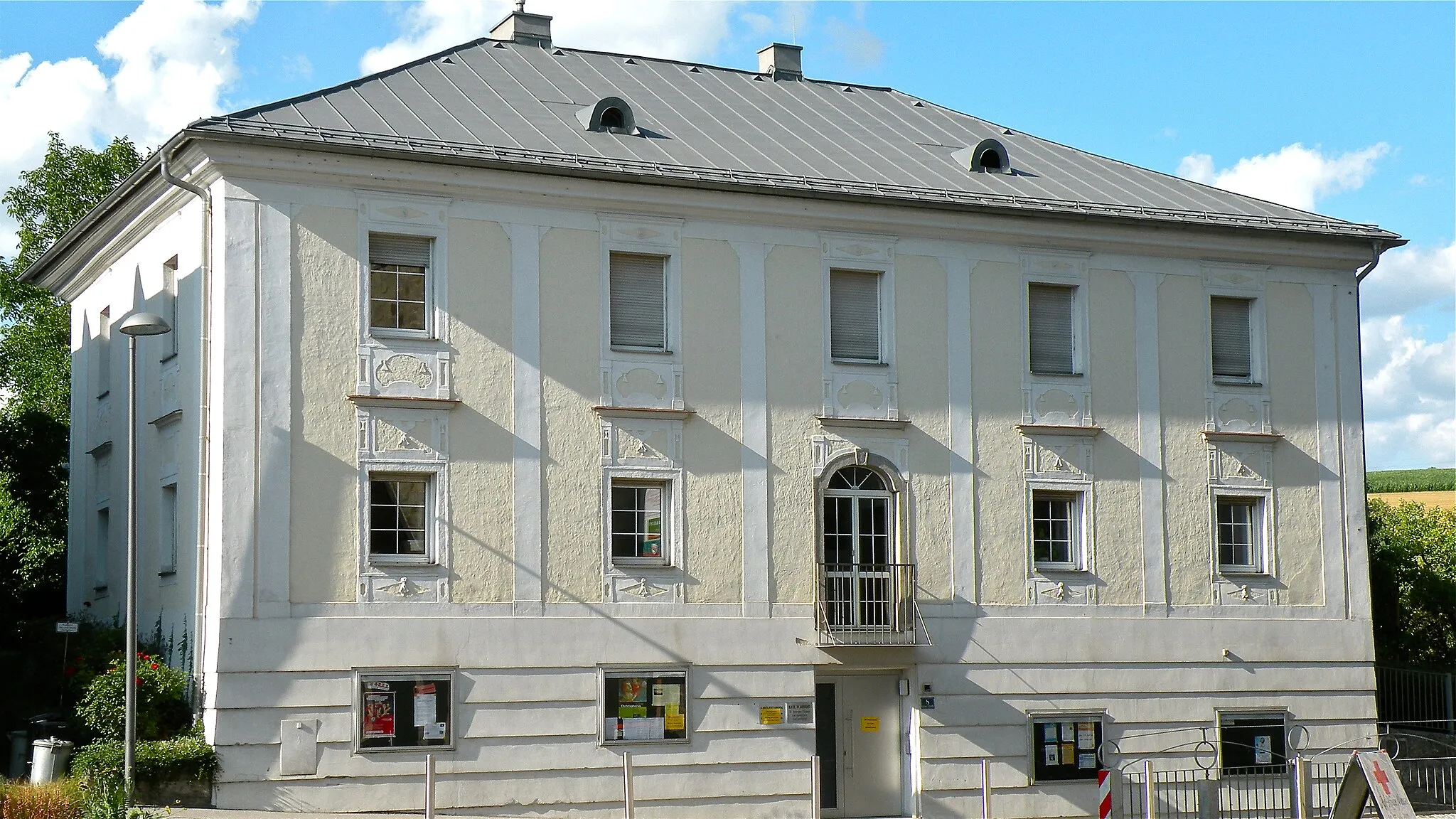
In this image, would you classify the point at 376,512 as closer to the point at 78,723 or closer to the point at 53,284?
the point at 78,723

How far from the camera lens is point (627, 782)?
72.3 ft

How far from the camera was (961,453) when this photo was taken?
25562mm

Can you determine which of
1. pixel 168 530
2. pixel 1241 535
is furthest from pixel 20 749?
pixel 1241 535

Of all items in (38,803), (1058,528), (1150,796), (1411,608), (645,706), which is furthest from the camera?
(1411,608)

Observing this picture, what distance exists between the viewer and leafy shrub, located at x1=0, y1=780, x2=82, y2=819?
15.7 meters

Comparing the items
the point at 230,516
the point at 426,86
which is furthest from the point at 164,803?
the point at 426,86

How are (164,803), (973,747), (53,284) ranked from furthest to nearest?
(53,284), (973,747), (164,803)

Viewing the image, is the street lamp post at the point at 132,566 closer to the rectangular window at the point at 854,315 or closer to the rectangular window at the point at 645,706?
the rectangular window at the point at 645,706

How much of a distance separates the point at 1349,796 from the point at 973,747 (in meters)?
6.85

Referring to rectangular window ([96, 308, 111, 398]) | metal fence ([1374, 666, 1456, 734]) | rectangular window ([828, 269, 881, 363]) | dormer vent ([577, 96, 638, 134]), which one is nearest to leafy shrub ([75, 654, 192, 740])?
rectangular window ([96, 308, 111, 398])

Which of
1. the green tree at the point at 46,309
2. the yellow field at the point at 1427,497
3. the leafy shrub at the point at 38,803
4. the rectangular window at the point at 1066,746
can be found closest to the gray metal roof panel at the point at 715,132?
the rectangular window at the point at 1066,746

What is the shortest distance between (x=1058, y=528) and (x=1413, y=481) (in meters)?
60.1

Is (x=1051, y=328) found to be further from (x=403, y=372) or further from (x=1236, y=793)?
(x=403, y=372)

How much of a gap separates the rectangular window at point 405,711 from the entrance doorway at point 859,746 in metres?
5.60
